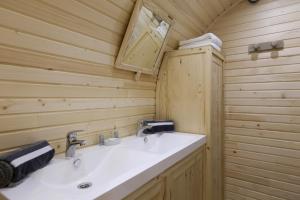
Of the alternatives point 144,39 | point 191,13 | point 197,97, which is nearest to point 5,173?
point 144,39

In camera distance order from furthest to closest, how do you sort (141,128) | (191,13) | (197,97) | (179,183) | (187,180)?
(191,13)
(197,97)
(141,128)
(187,180)
(179,183)

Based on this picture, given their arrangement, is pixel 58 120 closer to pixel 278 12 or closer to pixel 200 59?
pixel 200 59

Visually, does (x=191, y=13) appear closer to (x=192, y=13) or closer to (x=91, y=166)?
(x=192, y=13)

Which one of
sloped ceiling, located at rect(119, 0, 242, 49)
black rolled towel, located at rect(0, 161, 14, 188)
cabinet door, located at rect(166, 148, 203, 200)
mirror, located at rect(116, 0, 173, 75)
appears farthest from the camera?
sloped ceiling, located at rect(119, 0, 242, 49)

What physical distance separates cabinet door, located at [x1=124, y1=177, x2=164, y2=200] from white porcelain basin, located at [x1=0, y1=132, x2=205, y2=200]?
41 mm

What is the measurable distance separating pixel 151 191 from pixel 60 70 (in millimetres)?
883

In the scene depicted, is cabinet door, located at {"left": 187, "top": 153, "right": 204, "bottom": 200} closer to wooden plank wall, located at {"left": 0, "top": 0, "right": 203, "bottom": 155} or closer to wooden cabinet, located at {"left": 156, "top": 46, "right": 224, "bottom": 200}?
wooden cabinet, located at {"left": 156, "top": 46, "right": 224, "bottom": 200}

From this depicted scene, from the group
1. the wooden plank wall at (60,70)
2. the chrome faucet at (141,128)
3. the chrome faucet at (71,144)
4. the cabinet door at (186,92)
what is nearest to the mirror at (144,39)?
the wooden plank wall at (60,70)

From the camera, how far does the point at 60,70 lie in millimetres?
1215

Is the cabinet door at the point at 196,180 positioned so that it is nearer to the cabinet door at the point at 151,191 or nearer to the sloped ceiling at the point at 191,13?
the cabinet door at the point at 151,191

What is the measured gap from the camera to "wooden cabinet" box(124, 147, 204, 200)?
1.07m

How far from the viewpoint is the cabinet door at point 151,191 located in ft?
3.17

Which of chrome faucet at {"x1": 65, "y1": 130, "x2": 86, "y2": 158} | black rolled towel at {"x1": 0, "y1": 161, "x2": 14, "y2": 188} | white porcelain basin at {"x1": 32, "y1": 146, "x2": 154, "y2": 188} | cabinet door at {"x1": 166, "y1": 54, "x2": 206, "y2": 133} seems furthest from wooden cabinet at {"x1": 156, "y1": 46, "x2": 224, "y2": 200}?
black rolled towel at {"x1": 0, "y1": 161, "x2": 14, "y2": 188}

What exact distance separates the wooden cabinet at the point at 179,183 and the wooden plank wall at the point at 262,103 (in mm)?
798
